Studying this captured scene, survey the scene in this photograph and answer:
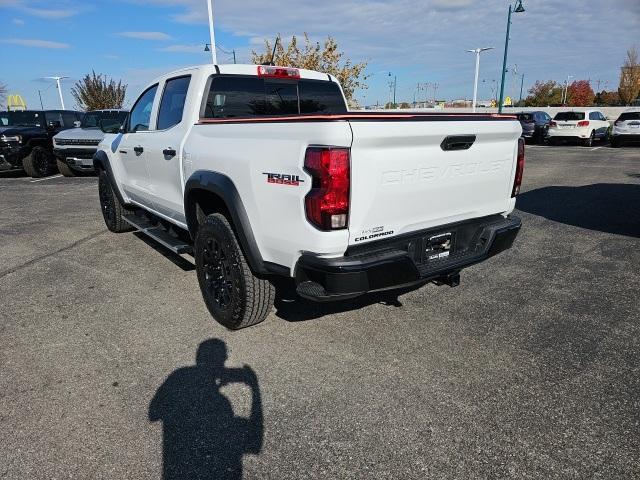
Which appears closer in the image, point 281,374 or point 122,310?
point 281,374

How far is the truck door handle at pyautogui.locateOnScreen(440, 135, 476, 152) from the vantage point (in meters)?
2.92

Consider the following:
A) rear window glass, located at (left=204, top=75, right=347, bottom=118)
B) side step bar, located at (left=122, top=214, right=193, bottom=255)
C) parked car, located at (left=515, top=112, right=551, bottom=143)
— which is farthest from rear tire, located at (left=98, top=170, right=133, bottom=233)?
parked car, located at (left=515, top=112, right=551, bottom=143)

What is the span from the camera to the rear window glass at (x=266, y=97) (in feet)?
13.1

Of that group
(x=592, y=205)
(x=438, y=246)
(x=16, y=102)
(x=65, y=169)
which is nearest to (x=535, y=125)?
(x=592, y=205)

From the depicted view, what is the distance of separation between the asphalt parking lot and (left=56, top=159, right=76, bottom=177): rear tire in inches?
340

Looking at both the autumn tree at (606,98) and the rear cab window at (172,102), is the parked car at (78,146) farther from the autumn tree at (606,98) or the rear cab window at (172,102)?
the autumn tree at (606,98)

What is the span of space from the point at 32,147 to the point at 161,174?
10933 millimetres

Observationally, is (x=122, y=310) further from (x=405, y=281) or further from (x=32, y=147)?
(x=32, y=147)

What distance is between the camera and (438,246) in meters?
3.08

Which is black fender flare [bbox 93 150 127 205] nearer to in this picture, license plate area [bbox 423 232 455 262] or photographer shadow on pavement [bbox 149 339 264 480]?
photographer shadow on pavement [bbox 149 339 264 480]

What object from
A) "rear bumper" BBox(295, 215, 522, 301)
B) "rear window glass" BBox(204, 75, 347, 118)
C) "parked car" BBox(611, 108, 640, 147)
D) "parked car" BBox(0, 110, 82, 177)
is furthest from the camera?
"parked car" BBox(611, 108, 640, 147)

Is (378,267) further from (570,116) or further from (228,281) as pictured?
(570,116)

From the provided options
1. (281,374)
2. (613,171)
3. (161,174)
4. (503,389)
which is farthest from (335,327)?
(613,171)

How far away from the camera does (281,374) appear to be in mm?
2969
